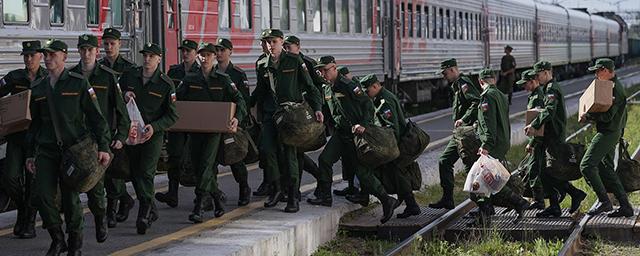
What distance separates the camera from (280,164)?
10.7 m

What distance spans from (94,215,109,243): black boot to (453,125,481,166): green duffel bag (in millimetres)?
3713

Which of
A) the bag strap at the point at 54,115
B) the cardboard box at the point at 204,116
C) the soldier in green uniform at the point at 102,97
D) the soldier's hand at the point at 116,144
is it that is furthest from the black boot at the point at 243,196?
the bag strap at the point at 54,115

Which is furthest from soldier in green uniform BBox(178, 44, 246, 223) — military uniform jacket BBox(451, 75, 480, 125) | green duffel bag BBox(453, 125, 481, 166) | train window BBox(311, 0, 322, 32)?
train window BBox(311, 0, 322, 32)

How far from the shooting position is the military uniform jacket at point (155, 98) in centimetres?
937

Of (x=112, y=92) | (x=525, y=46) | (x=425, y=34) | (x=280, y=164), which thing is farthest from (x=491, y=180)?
(x=525, y=46)

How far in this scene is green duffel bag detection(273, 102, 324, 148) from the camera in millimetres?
10328

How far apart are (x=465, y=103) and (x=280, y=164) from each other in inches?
77.3

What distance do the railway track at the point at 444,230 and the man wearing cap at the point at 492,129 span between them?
37 centimetres

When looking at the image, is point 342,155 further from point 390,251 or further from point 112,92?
point 112,92

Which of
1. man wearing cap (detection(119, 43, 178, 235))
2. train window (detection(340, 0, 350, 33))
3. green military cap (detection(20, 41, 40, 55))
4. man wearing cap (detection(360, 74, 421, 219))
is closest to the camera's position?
green military cap (detection(20, 41, 40, 55))

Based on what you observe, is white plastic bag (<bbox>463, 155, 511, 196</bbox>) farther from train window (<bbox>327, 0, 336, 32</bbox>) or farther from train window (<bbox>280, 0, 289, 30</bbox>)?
train window (<bbox>327, 0, 336, 32</bbox>)

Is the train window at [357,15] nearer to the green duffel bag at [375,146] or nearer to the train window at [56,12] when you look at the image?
the train window at [56,12]

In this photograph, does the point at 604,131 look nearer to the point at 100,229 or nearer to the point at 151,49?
the point at 151,49

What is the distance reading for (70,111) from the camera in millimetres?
7895
